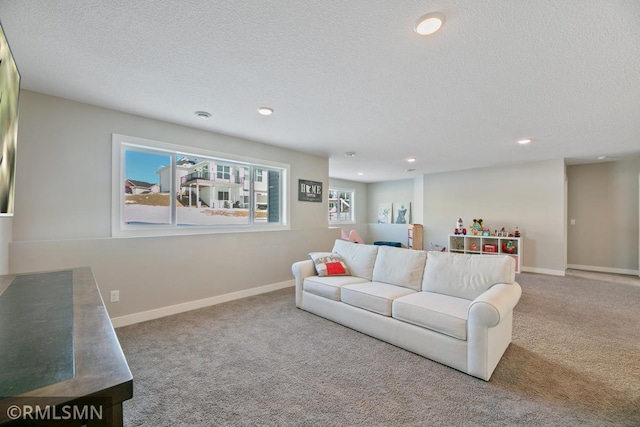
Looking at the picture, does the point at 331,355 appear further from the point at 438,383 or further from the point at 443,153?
the point at 443,153

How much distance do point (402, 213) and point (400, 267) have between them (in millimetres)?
6083

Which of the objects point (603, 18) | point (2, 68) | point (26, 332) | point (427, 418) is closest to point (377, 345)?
point (427, 418)

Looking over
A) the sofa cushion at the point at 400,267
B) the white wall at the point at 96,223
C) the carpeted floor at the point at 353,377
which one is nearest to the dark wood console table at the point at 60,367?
the carpeted floor at the point at 353,377

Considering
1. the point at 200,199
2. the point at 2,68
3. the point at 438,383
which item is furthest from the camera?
the point at 200,199

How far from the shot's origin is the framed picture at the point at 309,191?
4891 millimetres

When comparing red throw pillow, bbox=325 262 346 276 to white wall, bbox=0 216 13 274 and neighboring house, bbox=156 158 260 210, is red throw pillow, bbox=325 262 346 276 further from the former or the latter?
white wall, bbox=0 216 13 274

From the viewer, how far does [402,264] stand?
3041mm

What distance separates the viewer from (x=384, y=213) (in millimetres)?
9281

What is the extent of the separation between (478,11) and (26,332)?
8.10ft

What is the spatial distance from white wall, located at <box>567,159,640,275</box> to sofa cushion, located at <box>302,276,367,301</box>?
593 centimetres

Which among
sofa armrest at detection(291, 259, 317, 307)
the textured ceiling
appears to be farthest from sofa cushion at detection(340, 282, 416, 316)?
the textured ceiling

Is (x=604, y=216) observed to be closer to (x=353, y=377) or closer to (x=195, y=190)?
(x=353, y=377)

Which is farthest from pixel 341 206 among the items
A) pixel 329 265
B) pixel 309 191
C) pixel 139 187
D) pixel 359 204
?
pixel 139 187

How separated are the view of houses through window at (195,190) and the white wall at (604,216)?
6.54m
